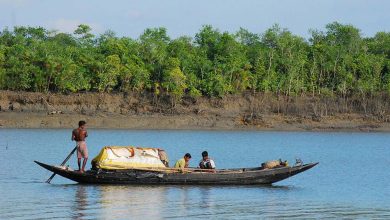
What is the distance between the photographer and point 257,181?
1136 inches

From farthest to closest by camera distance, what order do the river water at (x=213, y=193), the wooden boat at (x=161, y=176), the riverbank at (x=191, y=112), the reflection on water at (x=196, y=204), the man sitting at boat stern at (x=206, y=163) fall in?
the riverbank at (x=191, y=112), the man sitting at boat stern at (x=206, y=163), the wooden boat at (x=161, y=176), the river water at (x=213, y=193), the reflection on water at (x=196, y=204)

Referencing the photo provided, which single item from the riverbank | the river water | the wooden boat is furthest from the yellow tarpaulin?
the riverbank

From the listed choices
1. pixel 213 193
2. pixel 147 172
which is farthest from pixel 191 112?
pixel 213 193

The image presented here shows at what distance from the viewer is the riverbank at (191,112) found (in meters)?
67.8

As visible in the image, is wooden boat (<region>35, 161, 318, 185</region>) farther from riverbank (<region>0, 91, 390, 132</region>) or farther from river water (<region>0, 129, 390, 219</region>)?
riverbank (<region>0, 91, 390, 132</region>)

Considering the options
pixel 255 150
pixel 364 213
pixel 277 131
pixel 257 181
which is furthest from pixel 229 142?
pixel 364 213

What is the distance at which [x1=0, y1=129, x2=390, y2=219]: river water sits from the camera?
2247 cm

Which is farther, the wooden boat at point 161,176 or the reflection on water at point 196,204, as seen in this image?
the wooden boat at point 161,176

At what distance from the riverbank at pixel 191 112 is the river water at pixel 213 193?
1741cm

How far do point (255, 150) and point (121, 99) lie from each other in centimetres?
2347

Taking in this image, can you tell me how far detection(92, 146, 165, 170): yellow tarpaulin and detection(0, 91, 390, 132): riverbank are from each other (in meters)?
38.8

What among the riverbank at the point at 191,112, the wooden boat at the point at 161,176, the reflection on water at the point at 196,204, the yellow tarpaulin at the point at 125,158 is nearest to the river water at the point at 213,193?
the reflection on water at the point at 196,204

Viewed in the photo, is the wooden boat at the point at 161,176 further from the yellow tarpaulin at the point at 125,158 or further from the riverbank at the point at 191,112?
the riverbank at the point at 191,112

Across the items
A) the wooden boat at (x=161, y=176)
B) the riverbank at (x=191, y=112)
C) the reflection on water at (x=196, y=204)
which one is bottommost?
the reflection on water at (x=196, y=204)
